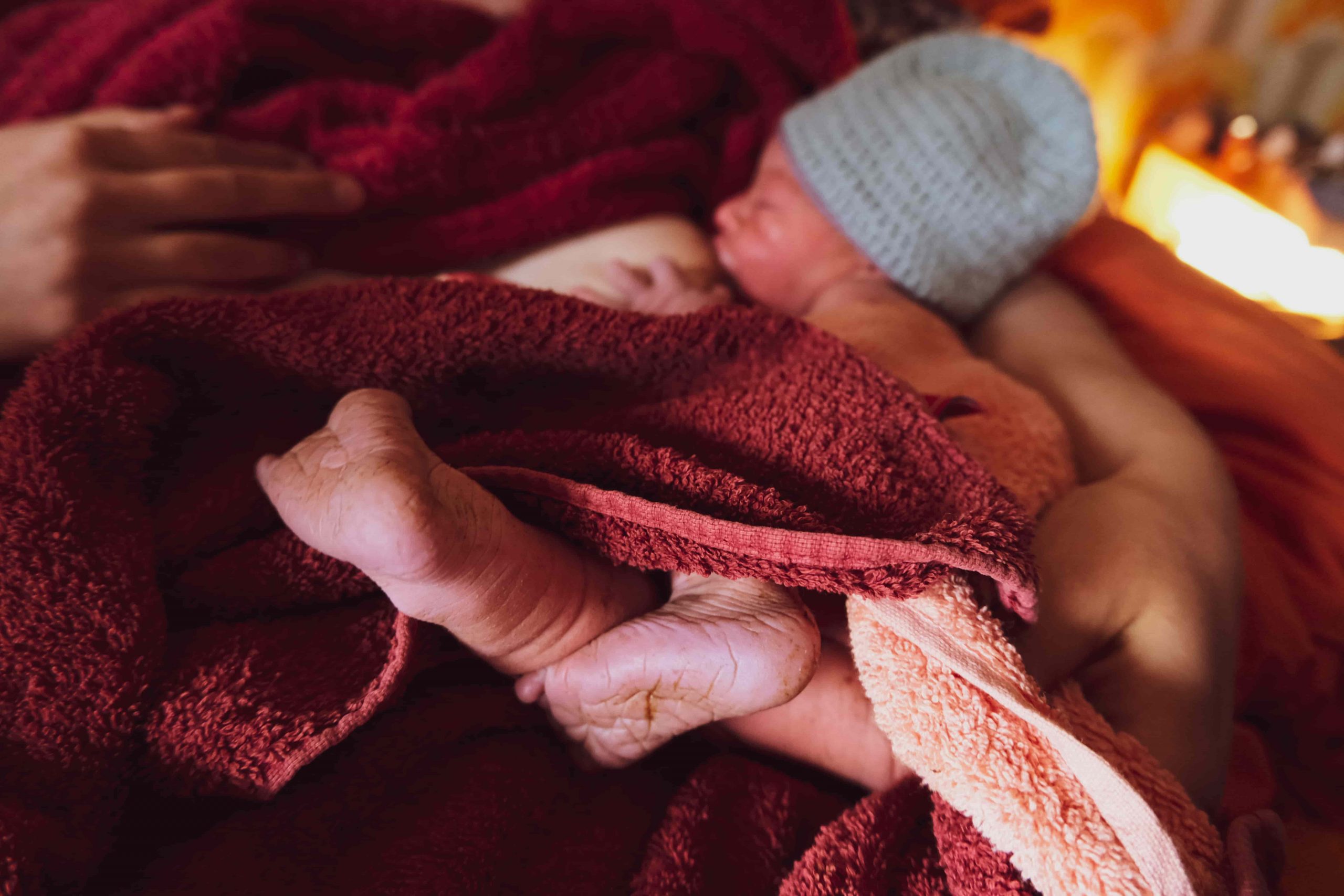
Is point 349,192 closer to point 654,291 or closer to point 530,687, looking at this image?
point 654,291

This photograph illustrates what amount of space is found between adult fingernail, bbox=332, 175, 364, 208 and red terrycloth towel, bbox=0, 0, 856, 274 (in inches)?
0.4

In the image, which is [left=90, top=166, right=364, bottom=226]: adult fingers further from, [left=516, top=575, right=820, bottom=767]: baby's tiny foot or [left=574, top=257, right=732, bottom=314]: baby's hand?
[left=516, top=575, right=820, bottom=767]: baby's tiny foot

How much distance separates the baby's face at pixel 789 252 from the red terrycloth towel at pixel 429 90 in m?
0.11

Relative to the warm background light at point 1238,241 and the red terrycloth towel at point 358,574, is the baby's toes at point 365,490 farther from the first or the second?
the warm background light at point 1238,241

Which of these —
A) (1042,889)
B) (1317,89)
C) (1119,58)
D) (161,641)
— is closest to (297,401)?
(161,641)

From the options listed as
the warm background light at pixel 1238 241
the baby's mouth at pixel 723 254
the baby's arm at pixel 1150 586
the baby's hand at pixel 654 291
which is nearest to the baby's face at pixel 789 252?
the baby's mouth at pixel 723 254

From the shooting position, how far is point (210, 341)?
22.1 inches

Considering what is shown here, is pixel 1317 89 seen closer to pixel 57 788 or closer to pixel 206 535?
pixel 206 535

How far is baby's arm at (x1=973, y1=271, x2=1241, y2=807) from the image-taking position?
0.56m

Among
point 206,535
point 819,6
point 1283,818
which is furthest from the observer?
point 819,6

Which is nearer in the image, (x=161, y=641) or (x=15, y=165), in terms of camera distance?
(x=161, y=641)

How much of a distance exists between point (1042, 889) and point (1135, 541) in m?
0.29

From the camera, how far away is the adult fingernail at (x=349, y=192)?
32.2 inches

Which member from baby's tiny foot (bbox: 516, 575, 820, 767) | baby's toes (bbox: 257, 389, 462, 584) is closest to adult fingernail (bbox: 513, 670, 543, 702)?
baby's tiny foot (bbox: 516, 575, 820, 767)
